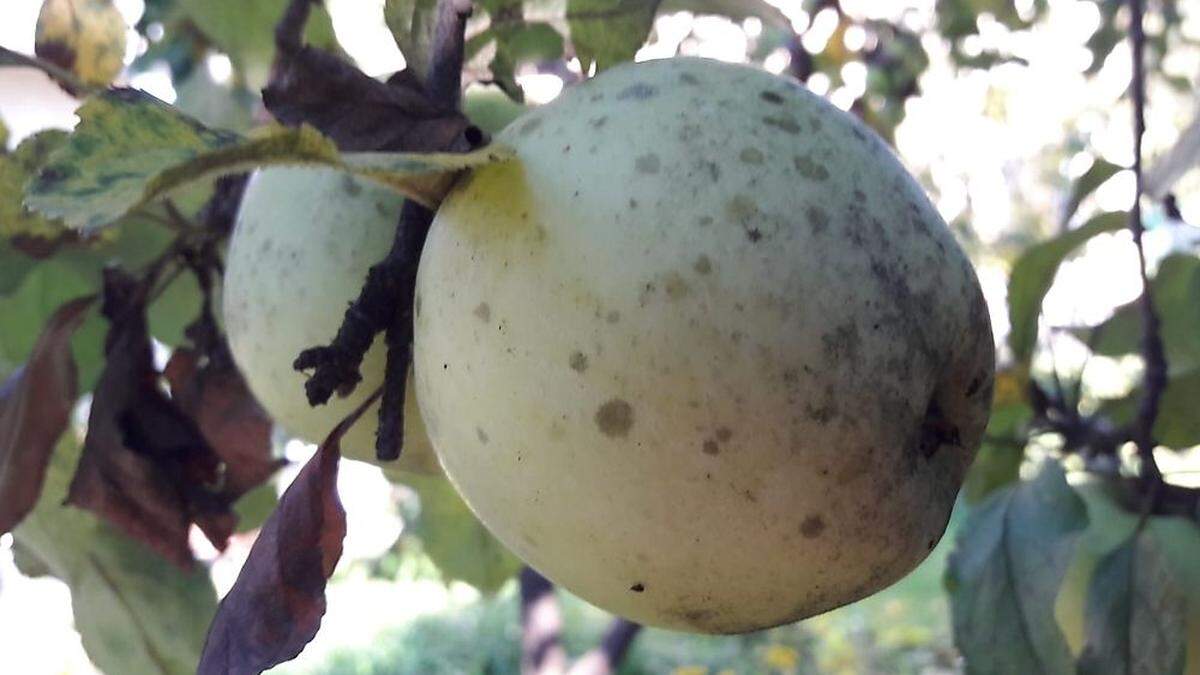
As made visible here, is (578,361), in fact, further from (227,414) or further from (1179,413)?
(1179,413)

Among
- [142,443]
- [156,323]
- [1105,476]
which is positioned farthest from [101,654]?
[1105,476]

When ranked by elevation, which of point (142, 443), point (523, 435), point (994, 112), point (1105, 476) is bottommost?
point (994, 112)

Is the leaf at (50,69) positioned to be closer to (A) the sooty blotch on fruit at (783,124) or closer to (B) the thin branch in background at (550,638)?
(A) the sooty blotch on fruit at (783,124)

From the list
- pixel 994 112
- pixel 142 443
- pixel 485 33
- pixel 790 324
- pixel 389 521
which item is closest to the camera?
pixel 790 324

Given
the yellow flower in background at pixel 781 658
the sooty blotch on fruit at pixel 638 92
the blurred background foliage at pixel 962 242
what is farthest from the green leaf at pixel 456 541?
the yellow flower in background at pixel 781 658

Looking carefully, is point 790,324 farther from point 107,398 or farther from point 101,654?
point 101,654

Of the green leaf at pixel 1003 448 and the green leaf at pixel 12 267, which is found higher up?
the green leaf at pixel 12 267

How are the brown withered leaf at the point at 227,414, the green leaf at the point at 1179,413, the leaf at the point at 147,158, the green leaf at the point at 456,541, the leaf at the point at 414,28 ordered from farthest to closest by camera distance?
the green leaf at the point at 456,541 → the green leaf at the point at 1179,413 → the brown withered leaf at the point at 227,414 → the leaf at the point at 414,28 → the leaf at the point at 147,158
